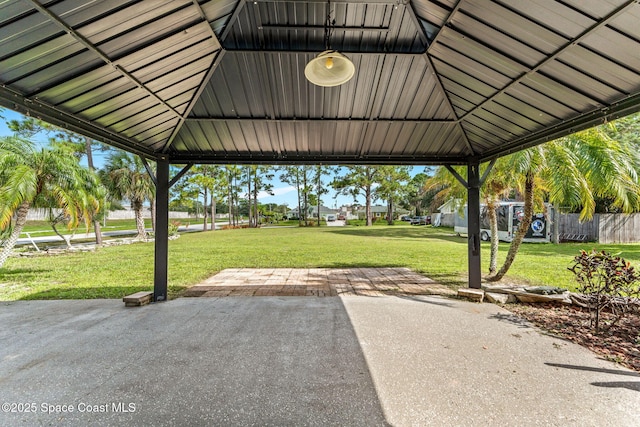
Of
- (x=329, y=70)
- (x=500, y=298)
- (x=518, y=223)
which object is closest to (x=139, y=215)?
(x=329, y=70)

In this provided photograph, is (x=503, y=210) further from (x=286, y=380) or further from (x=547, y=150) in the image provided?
(x=286, y=380)

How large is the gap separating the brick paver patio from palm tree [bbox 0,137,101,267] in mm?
5469

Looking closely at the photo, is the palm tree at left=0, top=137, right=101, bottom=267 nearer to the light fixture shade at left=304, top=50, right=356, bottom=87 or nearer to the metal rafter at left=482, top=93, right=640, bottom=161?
the light fixture shade at left=304, top=50, right=356, bottom=87

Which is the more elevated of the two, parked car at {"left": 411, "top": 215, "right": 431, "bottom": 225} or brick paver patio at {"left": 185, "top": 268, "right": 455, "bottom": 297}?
parked car at {"left": 411, "top": 215, "right": 431, "bottom": 225}

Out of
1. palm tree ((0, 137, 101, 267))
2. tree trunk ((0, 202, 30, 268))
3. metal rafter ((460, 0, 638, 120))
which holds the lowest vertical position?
tree trunk ((0, 202, 30, 268))

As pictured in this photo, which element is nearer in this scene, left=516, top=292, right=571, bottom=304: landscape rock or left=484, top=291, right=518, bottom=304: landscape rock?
left=516, top=292, right=571, bottom=304: landscape rock

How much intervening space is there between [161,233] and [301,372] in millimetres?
4238

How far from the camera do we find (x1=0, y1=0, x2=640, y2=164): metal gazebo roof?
2697 millimetres

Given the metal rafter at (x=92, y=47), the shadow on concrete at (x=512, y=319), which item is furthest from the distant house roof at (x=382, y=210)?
the metal rafter at (x=92, y=47)

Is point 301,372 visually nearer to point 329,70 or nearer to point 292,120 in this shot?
point 329,70

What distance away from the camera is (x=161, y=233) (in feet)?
19.0

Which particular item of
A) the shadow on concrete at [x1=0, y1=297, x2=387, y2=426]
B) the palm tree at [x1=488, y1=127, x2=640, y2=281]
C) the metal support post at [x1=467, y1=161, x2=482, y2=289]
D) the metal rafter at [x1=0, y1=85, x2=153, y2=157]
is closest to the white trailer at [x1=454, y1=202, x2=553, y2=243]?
the palm tree at [x1=488, y1=127, x2=640, y2=281]

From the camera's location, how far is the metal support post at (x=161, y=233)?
5645 millimetres

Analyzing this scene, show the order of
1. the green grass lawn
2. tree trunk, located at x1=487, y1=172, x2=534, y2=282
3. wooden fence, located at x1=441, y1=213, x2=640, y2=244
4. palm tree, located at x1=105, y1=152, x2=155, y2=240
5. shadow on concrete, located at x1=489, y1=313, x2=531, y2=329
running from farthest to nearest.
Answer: palm tree, located at x1=105, y1=152, x2=155, y2=240 → wooden fence, located at x1=441, y1=213, x2=640, y2=244 → tree trunk, located at x1=487, y1=172, x2=534, y2=282 → the green grass lawn → shadow on concrete, located at x1=489, y1=313, x2=531, y2=329
